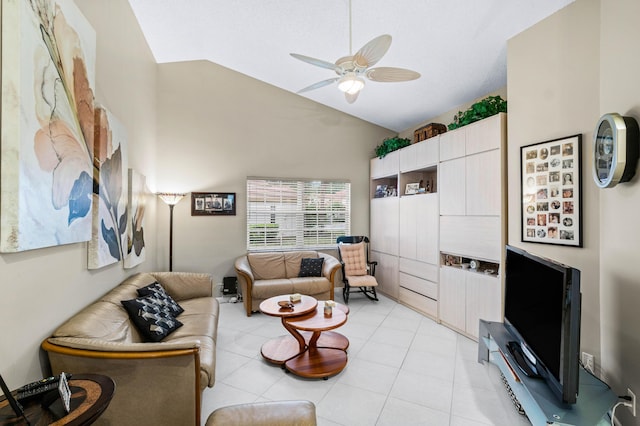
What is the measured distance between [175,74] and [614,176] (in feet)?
18.0

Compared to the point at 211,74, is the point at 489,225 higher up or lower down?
lower down

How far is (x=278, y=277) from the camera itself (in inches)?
191

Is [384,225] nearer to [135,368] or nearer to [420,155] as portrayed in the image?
[420,155]

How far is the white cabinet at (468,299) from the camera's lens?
319 cm

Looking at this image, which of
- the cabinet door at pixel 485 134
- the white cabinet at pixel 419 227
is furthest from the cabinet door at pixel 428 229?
the cabinet door at pixel 485 134

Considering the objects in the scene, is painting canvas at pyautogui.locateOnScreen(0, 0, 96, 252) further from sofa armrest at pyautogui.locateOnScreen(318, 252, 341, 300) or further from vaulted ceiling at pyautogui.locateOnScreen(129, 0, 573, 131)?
sofa armrest at pyautogui.locateOnScreen(318, 252, 341, 300)

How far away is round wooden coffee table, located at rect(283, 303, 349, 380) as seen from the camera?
265cm

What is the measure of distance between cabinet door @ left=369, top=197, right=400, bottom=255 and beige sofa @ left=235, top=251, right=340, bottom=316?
3.33 feet

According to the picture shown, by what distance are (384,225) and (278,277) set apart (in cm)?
209

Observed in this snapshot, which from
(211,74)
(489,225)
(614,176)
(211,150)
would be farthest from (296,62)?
(614,176)

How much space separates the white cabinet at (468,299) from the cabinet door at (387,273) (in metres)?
1.08

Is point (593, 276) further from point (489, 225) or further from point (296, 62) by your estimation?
point (296, 62)

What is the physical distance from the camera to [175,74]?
185 inches

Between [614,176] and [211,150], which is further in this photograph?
[211,150]
